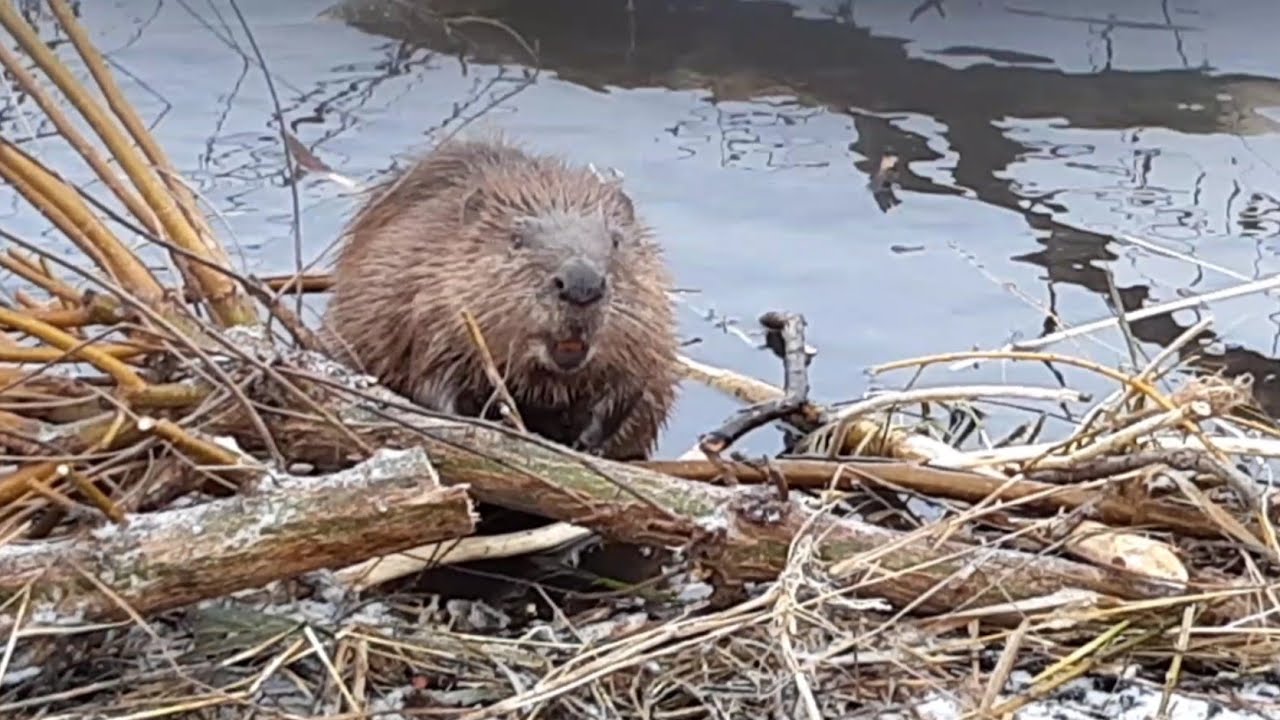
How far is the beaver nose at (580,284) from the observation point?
2465mm

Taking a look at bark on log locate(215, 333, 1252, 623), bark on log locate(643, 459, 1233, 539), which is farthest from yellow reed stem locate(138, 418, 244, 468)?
bark on log locate(643, 459, 1233, 539)

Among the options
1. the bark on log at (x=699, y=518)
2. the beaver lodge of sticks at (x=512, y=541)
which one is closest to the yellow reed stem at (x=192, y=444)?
the beaver lodge of sticks at (x=512, y=541)

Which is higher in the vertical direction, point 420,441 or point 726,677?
point 420,441

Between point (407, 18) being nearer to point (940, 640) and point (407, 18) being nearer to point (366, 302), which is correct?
point (366, 302)

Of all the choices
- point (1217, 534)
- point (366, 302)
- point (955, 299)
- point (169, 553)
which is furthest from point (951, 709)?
point (955, 299)

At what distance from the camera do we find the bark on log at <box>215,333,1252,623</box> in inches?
83.0

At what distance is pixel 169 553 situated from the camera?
1.88 m

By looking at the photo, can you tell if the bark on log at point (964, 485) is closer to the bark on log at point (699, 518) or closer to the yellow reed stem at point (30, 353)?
the bark on log at point (699, 518)

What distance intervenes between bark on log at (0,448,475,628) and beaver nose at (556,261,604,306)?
56cm

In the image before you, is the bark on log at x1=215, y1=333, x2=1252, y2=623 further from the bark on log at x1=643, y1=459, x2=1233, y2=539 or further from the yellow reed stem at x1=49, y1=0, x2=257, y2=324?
the yellow reed stem at x1=49, y1=0, x2=257, y2=324

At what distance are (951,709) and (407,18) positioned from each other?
3.55 metres

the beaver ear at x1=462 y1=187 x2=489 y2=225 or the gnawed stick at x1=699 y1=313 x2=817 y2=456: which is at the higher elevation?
the beaver ear at x1=462 y1=187 x2=489 y2=225

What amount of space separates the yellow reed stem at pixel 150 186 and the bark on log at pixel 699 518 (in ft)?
1.02

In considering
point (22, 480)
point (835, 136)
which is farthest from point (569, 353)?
point (835, 136)
